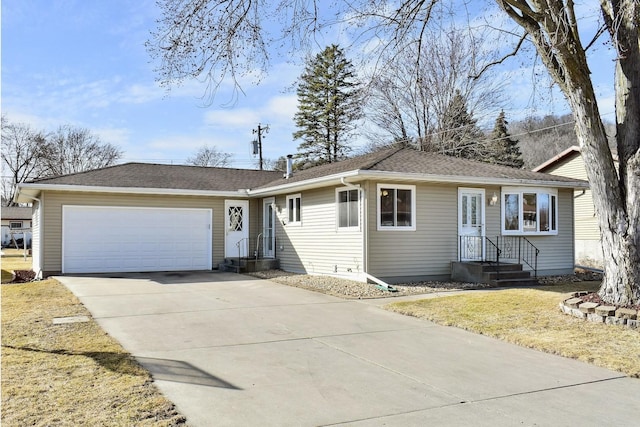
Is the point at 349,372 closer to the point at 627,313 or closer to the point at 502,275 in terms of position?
the point at 627,313

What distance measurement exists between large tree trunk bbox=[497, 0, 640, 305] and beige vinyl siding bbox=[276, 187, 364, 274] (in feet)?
19.2

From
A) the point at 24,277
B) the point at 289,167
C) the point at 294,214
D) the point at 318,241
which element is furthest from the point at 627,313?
the point at 24,277

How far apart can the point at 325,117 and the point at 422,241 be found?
24.1 meters

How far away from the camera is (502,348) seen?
6.57 metres

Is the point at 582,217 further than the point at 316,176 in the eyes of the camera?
Yes

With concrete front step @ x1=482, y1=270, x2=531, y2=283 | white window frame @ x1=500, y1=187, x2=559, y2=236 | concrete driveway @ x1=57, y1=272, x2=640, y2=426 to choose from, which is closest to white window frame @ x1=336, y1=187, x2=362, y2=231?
concrete front step @ x1=482, y1=270, x2=531, y2=283

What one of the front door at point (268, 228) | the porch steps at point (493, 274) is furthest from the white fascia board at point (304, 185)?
the porch steps at point (493, 274)

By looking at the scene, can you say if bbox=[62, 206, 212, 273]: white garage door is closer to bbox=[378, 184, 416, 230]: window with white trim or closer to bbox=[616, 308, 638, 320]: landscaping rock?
bbox=[378, 184, 416, 230]: window with white trim

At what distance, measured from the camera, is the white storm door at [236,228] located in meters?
18.1

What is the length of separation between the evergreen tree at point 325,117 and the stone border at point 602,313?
27.4 metres

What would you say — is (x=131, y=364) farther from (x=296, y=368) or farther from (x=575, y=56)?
(x=575, y=56)

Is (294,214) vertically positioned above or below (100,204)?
below

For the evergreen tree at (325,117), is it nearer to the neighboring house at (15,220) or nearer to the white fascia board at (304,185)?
the white fascia board at (304,185)

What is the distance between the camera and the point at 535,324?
7.75 meters
